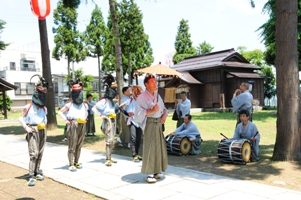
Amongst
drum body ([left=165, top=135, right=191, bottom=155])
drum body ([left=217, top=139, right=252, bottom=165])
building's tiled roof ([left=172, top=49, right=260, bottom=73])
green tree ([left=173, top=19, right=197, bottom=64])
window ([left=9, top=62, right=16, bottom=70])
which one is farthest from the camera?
window ([left=9, top=62, right=16, bottom=70])

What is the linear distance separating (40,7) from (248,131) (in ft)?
17.9

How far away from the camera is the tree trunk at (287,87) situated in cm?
701

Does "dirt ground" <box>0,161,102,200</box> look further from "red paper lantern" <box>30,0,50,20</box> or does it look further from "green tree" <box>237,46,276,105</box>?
"green tree" <box>237,46,276,105</box>

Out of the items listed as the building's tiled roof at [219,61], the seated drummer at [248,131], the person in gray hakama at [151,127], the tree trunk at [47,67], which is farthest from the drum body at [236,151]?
the building's tiled roof at [219,61]

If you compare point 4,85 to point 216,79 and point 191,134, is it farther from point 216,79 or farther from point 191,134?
point 191,134

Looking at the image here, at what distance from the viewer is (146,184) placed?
577 cm

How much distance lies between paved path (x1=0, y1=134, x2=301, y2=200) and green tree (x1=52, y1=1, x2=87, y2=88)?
113 ft

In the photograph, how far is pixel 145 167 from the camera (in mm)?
5793

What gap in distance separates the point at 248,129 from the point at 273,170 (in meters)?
1.36

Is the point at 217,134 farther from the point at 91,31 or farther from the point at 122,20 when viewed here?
the point at 91,31

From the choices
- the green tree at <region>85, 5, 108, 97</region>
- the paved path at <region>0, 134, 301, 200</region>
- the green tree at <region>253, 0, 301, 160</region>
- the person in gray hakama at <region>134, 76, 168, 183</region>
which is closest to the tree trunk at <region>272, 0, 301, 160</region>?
the green tree at <region>253, 0, 301, 160</region>

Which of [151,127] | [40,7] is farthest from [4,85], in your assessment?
[151,127]

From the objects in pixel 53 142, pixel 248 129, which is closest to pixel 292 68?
pixel 248 129

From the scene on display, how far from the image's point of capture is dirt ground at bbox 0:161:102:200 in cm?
535
